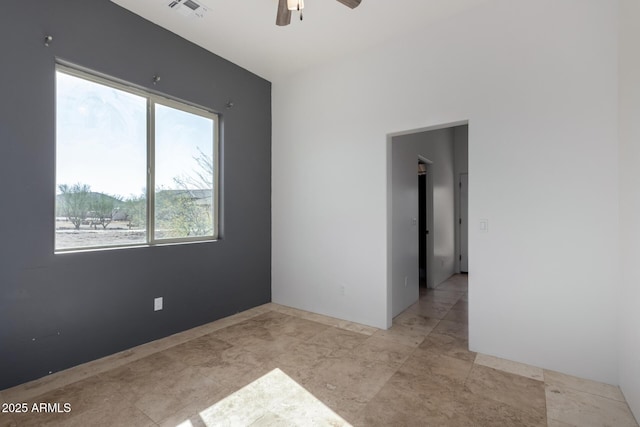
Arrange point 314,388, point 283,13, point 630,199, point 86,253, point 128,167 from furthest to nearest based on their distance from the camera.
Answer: point 128,167 → point 86,253 → point 283,13 → point 314,388 → point 630,199

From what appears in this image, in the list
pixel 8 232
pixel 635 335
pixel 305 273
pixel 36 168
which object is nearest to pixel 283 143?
pixel 305 273

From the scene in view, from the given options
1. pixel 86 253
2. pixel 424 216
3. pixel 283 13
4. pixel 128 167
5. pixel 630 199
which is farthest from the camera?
pixel 424 216

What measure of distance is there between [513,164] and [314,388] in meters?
2.35

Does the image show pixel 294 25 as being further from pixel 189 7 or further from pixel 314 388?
pixel 314 388

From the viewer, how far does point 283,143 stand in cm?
414

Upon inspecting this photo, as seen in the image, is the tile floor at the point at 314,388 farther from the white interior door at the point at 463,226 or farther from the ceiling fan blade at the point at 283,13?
the white interior door at the point at 463,226

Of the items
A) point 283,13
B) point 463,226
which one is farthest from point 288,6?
point 463,226

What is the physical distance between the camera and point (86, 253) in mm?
2531

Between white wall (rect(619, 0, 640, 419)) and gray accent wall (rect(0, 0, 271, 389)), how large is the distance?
11.5 ft

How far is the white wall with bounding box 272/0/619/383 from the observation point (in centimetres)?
220

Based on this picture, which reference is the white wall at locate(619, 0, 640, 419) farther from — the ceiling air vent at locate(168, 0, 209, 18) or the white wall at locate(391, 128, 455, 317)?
the ceiling air vent at locate(168, 0, 209, 18)

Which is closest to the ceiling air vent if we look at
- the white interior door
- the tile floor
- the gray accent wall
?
the gray accent wall

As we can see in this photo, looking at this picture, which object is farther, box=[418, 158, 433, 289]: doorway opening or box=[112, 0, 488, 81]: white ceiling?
box=[418, 158, 433, 289]: doorway opening

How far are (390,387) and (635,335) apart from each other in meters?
1.51
